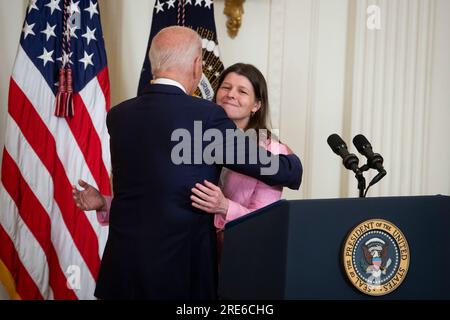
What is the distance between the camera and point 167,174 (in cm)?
200

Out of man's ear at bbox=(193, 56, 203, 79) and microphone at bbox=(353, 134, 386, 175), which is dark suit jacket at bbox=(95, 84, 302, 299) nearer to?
man's ear at bbox=(193, 56, 203, 79)

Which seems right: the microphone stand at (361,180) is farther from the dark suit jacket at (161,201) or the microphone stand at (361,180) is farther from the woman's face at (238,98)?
the woman's face at (238,98)

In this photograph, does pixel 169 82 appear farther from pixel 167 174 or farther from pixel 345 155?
pixel 345 155

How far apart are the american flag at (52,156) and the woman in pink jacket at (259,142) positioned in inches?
47.0

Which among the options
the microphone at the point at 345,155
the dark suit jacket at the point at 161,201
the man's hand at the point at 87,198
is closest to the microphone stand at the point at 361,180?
the microphone at the point at 345,155

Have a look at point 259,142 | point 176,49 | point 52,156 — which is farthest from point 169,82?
point 52,156

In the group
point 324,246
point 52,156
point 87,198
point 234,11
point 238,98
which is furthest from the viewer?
point 234,11

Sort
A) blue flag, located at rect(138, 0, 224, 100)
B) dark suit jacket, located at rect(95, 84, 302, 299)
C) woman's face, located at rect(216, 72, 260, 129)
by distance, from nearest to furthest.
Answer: dark suit jacket, located at rect(95, 84, 302, 299)
woman's face, located at rect(216, 72, 260, 129)
blue flag, located at rect(138, 0, 224, 100)

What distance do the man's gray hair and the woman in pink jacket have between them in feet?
1.49

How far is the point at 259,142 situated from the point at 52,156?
1.59 meters

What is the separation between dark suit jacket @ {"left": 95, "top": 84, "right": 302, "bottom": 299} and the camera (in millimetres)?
2006

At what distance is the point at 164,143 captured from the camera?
2.00 meters

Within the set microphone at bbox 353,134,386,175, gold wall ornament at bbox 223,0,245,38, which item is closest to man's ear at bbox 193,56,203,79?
microphone at bbox 353,134,386,175

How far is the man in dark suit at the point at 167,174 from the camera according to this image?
6.58 ft
